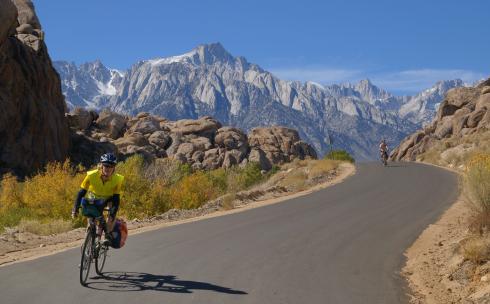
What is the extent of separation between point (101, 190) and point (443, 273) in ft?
21.1

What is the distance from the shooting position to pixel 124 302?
833 centimetres

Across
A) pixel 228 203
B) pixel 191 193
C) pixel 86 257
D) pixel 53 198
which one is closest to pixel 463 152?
pixel 191 193

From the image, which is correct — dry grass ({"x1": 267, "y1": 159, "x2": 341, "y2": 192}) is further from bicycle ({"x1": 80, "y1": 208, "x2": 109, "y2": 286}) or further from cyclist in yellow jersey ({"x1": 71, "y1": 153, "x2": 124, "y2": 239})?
cyclist in yellow jersey ({"x1": 71, "y1": 153, "x2": 124, "y2": 239})

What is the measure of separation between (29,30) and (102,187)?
200 ft

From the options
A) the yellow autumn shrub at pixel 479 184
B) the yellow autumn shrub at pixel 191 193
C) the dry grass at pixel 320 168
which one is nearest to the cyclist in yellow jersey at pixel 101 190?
the yellow autumn shrub at pixel 479 184

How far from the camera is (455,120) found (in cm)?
7388

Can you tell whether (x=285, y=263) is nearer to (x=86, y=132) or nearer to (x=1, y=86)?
(x=1, y=86)

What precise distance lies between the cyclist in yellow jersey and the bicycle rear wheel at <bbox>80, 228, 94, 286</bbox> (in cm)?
40

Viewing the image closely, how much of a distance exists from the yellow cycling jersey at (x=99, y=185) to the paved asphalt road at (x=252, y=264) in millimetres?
1491

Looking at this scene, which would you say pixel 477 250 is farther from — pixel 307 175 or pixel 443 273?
pixel 307 175

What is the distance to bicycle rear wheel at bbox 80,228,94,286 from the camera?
9361 mm

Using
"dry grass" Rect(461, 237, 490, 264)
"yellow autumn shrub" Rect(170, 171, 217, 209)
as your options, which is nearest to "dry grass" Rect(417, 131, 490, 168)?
"yellow autumn shrub" Rect(170, 171, 217, 209)

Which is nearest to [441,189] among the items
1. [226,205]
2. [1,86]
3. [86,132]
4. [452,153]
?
[226,205]

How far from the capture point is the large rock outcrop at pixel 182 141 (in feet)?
226
